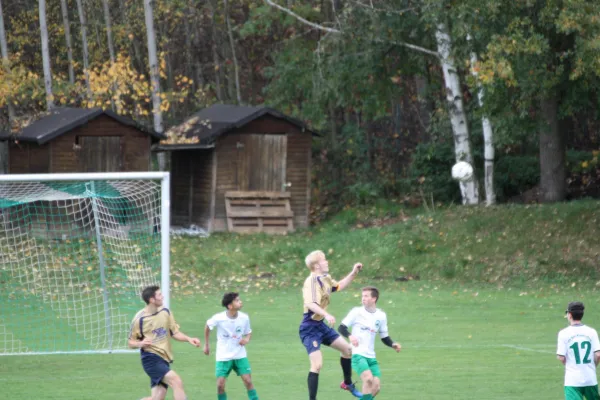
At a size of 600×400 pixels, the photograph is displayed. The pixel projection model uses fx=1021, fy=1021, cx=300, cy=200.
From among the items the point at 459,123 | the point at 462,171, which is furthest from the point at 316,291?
the point at 459,123

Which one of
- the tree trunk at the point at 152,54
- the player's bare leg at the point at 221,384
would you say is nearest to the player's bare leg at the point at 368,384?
the player's bare leg at the point at 221,384

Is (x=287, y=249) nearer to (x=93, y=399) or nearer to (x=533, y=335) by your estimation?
(x=533, y=335)

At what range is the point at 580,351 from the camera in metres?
9.25

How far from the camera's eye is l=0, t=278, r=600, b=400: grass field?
12.4 m

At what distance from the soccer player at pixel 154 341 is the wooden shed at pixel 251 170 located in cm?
2261

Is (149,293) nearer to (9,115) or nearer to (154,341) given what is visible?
(154,341)

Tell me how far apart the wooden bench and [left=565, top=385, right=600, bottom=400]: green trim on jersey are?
2388 cm

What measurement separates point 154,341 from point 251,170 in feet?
77.6

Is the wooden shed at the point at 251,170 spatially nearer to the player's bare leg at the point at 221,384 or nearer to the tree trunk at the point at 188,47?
the tree trunk at the point at 188,47

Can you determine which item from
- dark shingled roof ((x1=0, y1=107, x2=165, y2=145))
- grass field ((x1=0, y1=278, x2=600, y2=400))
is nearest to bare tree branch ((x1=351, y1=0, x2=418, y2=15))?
dark shingled roof ((x1=0, y1=107, x2=165, y2=145))

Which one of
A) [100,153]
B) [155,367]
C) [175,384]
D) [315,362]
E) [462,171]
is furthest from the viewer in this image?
[100,153]

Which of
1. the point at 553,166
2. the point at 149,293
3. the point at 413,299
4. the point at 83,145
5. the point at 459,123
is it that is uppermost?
the point at 459,123

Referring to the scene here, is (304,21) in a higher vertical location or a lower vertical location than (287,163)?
higher

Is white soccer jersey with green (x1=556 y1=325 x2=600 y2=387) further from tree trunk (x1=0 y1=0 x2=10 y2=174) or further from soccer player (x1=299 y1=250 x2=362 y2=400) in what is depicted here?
tree trunk (x1=0 y1=0 x2=10 y2=174)
